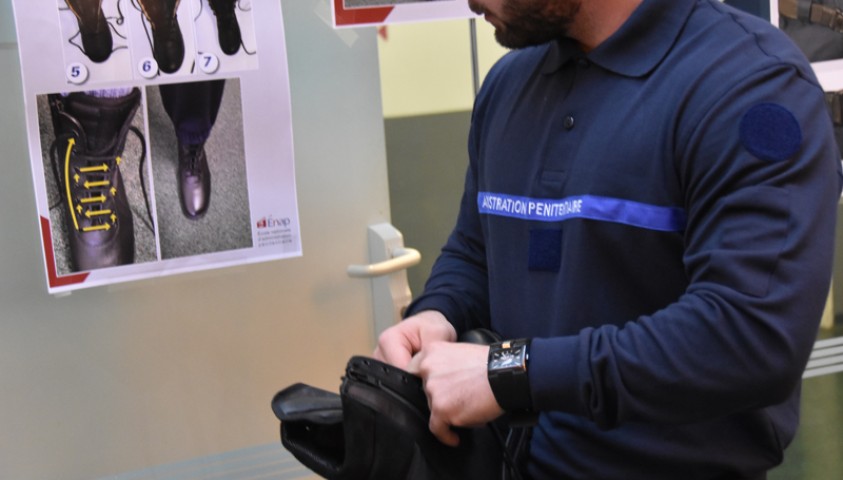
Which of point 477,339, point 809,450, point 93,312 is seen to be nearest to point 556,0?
point 477,339

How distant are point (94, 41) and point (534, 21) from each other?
65cm

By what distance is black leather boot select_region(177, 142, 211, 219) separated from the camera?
1439 mm

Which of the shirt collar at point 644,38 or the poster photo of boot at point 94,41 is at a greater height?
the poster photo of boot at point 94,41

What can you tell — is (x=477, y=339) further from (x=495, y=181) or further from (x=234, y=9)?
Answer: (x=234, y=9)

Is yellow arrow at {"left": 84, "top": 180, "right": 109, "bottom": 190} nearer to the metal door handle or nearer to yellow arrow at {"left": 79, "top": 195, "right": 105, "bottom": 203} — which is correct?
yellow arrow at {"left": 79, "top": 195, "right": 105, "bottom": 203}

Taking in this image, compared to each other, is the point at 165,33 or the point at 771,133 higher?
the point at 165,33

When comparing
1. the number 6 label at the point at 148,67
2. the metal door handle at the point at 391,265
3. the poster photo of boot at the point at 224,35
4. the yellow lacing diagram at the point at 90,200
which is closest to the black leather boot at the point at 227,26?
the poster photo of boot at the point at 224,35

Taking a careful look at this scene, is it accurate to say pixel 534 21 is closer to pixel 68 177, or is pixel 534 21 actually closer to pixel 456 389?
pixel 456 389

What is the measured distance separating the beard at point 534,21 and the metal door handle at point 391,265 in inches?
22.1

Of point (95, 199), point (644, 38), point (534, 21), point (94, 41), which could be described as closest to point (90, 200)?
point (95, 199)

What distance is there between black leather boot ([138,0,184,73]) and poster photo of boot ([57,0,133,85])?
1.5 inches

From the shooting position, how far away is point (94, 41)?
1.34 m

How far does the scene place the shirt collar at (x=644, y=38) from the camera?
99 cm

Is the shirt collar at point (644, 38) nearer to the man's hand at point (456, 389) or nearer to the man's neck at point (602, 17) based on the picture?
the man's neck at point (602, 17)
